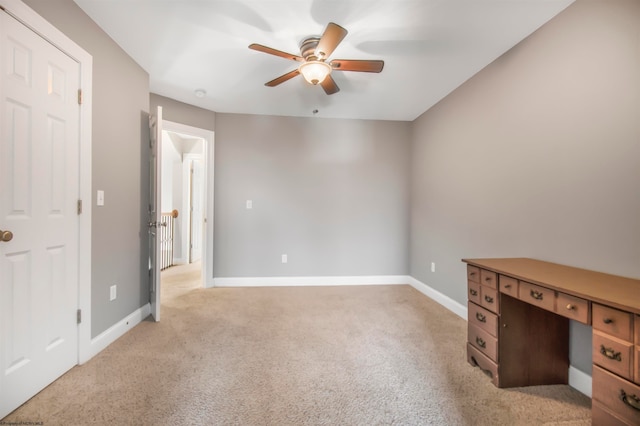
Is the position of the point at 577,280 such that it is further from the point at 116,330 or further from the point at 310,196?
the point at 116,330

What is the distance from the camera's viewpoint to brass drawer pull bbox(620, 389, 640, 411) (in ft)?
3.22

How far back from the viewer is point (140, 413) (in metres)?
1.35

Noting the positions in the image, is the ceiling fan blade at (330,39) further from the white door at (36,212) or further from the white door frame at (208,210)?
the white door frame at (208,210)

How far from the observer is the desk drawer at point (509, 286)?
4.90 ft

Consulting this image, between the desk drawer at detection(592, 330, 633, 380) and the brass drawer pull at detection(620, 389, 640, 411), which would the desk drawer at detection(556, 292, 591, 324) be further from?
the brass drawer pull at detection(620, 389, 640, 411)

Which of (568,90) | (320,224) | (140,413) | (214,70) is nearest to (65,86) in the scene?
(214,70)

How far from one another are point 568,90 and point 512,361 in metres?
1.76

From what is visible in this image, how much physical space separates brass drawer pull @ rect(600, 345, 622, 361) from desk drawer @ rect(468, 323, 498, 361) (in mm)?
545

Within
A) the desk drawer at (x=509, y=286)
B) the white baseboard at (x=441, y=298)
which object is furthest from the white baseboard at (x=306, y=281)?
the desk drawer at (x=509, y=286)

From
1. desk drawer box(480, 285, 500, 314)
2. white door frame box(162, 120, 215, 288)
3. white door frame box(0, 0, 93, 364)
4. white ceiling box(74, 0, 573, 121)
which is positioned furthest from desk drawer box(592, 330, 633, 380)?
white door frame box(162, 120, 215, 288)

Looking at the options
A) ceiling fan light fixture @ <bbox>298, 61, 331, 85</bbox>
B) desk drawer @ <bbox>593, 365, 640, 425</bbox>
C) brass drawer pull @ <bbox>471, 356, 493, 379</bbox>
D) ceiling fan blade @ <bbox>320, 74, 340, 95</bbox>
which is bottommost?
brass drawer pull @ <bbox>471, 356, 493, 379</bbox>

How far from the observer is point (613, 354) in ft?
3.47

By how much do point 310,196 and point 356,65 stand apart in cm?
206

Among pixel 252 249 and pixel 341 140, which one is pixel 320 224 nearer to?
pixel 252 249
